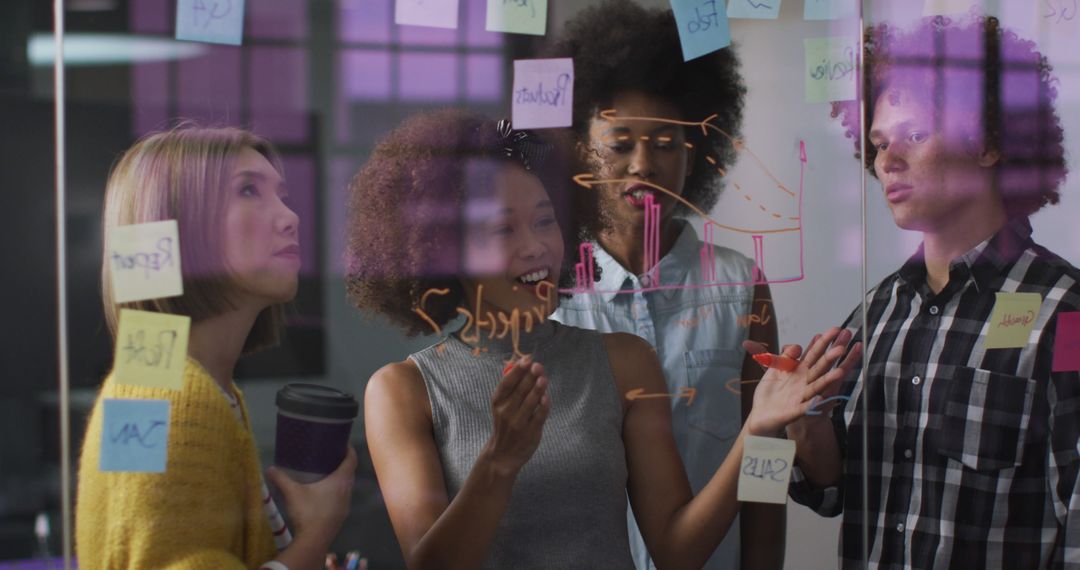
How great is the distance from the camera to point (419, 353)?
167 centimetres

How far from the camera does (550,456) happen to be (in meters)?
1.67

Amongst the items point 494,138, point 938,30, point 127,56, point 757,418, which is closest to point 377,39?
point 494,138

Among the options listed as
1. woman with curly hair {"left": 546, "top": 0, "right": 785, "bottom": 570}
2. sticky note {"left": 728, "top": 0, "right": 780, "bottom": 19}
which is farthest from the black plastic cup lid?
sticky note {"left": 728, "top": 0, "right": 780, "bottom": 19}

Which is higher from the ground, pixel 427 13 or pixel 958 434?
pixel 427 13

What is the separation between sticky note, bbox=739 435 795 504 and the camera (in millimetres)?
1802

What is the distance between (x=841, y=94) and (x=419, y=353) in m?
0.88

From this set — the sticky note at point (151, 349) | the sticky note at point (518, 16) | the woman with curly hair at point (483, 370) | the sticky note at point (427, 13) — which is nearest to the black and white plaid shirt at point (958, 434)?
the woman with curly hair at point (483, 370)

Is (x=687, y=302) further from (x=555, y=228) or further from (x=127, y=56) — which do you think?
(x=127, y=56)

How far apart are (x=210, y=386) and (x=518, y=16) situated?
29.4 inches

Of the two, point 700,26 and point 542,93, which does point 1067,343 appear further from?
point 542,93

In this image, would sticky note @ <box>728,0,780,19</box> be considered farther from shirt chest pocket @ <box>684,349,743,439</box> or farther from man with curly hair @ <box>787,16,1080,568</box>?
shirt chest pocket @ <box>684,349,743,439</box>

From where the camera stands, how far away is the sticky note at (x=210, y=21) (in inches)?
62.5

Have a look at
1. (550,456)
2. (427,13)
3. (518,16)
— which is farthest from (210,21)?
(550,456)

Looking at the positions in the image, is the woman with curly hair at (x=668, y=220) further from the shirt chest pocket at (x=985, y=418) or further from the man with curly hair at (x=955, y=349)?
the shirt chest pocket at (x=985, y=418)
